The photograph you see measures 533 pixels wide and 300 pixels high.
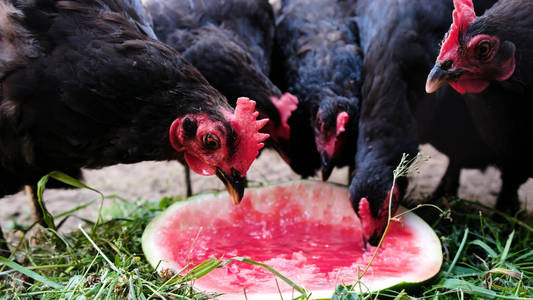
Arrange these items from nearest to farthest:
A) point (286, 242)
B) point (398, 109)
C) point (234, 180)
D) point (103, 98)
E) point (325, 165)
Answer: point (103, 98) → point (234, 180) → point (286, 242) → point (398, 109) → point (325, 165)

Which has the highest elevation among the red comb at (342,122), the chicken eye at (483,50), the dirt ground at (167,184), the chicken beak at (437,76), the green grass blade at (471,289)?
the chicken eye at (483,50)

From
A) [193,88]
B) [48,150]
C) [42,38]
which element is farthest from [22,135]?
[193,88]

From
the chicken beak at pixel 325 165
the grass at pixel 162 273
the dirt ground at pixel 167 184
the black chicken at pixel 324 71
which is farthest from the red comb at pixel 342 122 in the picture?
the dirt ground at pixel 167 184

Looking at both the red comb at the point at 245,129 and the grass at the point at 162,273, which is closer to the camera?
the grass at the point at 162,273

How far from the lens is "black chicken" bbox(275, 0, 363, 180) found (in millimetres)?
3107

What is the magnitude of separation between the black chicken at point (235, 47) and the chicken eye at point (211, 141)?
0.86 m

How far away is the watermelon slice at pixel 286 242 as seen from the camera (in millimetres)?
2166

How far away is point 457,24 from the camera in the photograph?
2316 mm

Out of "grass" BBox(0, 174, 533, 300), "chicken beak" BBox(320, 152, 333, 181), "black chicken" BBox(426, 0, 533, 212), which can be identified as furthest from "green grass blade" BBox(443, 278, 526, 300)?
"chicken beak" BBox(320, 152, 333, 181)

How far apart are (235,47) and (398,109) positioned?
111 centimetres

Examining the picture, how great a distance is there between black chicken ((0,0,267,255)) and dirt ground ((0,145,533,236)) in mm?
1485

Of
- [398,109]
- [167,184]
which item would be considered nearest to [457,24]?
[398,109]

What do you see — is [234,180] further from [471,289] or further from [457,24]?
[457,24]

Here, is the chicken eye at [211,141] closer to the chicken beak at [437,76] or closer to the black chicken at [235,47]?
the black chicken at [235,47]
